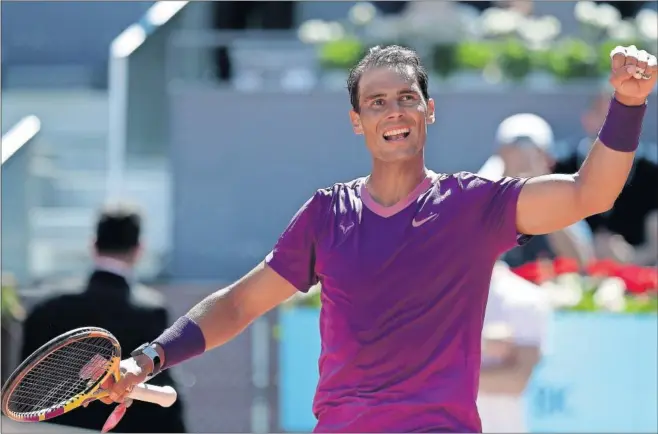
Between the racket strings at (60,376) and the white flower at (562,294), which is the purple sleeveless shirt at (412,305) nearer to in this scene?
the racket strings at (60,376)

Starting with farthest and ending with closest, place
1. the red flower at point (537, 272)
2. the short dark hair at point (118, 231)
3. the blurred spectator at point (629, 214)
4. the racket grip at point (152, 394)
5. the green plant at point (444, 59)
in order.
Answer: the green plant at point (444, 59) → the blurred spectator at point (629, 214) → the red flower at point (537, 272) → the short dark hair at point (118, 231) → the racket grip at point (152, 394)

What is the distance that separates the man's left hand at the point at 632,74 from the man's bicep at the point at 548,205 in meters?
0.22

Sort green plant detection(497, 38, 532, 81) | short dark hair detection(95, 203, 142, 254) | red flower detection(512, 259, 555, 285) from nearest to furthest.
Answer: short dark hair detection(95, 203, 142, 254) < red flower detection(512, 259, 555, 285) < green plant detection(497, 38, 532, 81)

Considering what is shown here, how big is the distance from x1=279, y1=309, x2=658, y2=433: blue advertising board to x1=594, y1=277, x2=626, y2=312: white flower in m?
0.06

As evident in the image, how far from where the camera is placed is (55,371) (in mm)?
3670

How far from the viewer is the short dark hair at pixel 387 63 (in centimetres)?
353

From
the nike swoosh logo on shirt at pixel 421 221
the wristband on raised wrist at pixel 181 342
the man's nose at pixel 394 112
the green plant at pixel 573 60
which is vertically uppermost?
the green plant at pixel 573 60

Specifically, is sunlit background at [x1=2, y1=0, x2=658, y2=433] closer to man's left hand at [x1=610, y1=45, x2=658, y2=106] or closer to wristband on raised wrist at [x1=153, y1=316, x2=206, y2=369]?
wristband on raised wrist at [x1=153, y1=316, x2=206, y2=369]

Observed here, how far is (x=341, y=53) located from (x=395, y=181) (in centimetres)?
621

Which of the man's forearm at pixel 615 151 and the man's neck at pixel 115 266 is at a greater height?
the man's forearm at pixel 615 151

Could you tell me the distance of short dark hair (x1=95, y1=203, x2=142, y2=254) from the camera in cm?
568

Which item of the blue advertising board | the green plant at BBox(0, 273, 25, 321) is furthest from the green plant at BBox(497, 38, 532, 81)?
the green plant at BBox(0, 273, 25, 321)

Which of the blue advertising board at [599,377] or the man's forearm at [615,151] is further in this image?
the blue advertising board at [599,377]

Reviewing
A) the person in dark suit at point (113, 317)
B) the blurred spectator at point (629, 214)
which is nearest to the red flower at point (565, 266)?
the blurred spectator at point (629, 214)
